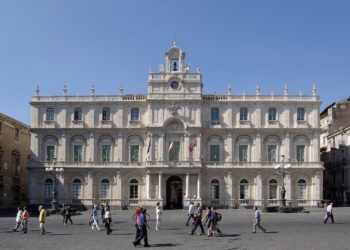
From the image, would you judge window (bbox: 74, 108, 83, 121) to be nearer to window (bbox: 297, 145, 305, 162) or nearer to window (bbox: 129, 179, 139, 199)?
window (bbox: 129, 179, 139, 199)

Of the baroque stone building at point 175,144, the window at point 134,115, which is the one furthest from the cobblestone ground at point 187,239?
the window at point 134,115

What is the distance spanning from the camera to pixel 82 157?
6606 centimetres

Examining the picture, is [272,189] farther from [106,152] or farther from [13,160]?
[13,160]

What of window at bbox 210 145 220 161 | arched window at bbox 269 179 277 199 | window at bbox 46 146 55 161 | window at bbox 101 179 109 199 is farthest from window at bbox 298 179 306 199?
window at bbox 46 146 55 161

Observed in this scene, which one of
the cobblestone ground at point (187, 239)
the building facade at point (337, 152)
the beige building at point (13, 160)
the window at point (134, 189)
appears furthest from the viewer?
the building facade at point (337, 152)

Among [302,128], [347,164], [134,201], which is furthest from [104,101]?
[347,164]

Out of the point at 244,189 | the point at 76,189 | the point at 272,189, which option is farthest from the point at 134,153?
the point at 272,189

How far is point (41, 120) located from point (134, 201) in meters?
15.7

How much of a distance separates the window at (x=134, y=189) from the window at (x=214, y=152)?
32.9 ft

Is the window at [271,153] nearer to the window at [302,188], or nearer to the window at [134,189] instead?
the window at [302,188]

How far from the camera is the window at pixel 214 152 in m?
65.6

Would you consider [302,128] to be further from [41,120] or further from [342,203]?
[41,120]

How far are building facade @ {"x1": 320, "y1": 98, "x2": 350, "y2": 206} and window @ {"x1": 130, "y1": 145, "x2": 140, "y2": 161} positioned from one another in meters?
28.7

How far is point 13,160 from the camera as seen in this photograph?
7144 centimetres
